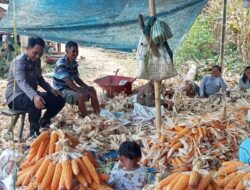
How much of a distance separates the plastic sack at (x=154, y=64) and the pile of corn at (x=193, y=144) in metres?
0.56

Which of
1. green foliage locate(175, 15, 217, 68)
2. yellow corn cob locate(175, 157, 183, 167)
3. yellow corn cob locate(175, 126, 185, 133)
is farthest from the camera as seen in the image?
green foliage locate(175, 15, 217, 68)

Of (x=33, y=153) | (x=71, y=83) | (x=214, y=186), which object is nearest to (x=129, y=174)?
(x=214, y=186)

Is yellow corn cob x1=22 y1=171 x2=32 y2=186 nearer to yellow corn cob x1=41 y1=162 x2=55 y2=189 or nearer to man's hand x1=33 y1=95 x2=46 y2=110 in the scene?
yellow corn cob x1=41 y1=162 x2=55 y2=189

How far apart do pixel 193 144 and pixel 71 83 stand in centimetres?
222

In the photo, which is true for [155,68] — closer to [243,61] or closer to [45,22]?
[45,22]

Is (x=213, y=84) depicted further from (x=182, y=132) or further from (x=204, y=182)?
(x=204, y=182)

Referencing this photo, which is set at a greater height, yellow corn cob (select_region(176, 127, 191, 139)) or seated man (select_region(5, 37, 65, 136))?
seated man (select_region(5, 37, 65, 136))

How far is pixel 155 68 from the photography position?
4062 mm

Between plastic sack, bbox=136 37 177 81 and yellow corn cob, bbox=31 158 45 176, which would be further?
plastic sack, bbox=136 37 177 81

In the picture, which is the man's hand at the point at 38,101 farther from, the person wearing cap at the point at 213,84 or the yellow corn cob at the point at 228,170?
the person wearing cap at the point at 213,84

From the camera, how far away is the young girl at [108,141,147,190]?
3189mm

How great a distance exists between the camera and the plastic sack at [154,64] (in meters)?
4.05

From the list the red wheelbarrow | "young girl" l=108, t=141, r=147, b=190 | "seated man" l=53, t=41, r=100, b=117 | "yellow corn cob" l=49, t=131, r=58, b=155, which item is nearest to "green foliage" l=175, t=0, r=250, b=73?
the red wheelbarrow

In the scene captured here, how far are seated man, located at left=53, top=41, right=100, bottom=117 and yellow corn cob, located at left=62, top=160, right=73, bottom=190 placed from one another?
2658mm
